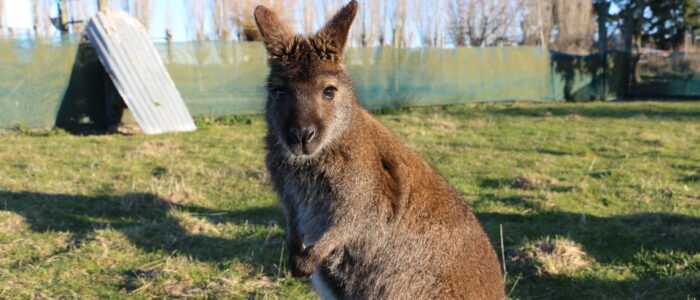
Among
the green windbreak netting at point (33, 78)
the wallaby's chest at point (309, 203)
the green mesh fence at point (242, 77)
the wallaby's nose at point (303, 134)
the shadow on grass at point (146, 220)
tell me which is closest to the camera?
the wallaby's nose at point (303, 134)

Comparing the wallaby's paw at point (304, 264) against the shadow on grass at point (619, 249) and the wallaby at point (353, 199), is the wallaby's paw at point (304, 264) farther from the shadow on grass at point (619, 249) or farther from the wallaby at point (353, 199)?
the shadow on grass at point (619, 249)

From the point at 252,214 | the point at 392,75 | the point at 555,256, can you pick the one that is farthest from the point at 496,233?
the point at 392,75

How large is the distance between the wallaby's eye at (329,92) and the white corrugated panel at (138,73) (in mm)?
8716

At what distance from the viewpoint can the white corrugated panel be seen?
Answer: 10.4 m

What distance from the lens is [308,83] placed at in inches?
102

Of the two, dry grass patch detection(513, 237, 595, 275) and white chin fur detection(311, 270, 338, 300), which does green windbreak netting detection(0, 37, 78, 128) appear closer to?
white chin fur detection(311, 270, 338, 300)

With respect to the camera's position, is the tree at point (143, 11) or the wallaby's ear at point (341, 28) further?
the tree at point (143, 11)

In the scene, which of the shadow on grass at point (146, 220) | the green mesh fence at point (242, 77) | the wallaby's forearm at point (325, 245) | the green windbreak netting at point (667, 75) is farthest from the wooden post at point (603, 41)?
the wallaby's forearm at point (325, 245)

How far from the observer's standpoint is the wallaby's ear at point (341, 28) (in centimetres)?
269

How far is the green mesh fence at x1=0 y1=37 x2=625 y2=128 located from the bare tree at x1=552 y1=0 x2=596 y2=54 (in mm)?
20113

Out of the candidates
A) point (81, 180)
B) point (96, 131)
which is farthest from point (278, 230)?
point (96, 131)

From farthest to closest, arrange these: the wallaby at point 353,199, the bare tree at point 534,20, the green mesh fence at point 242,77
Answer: the bare tree at point 534,20 < the green mesh fence at point 242,77 < the wallaby at point 353,199

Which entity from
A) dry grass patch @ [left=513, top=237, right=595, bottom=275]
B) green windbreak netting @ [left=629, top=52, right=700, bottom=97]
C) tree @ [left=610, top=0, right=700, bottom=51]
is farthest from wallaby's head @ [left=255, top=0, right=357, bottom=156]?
tree @ [left=610, top=0, right=700, bottom=51]

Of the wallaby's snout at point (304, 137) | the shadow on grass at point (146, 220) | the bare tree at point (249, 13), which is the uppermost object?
→ the bare tree at point (249, 13)
